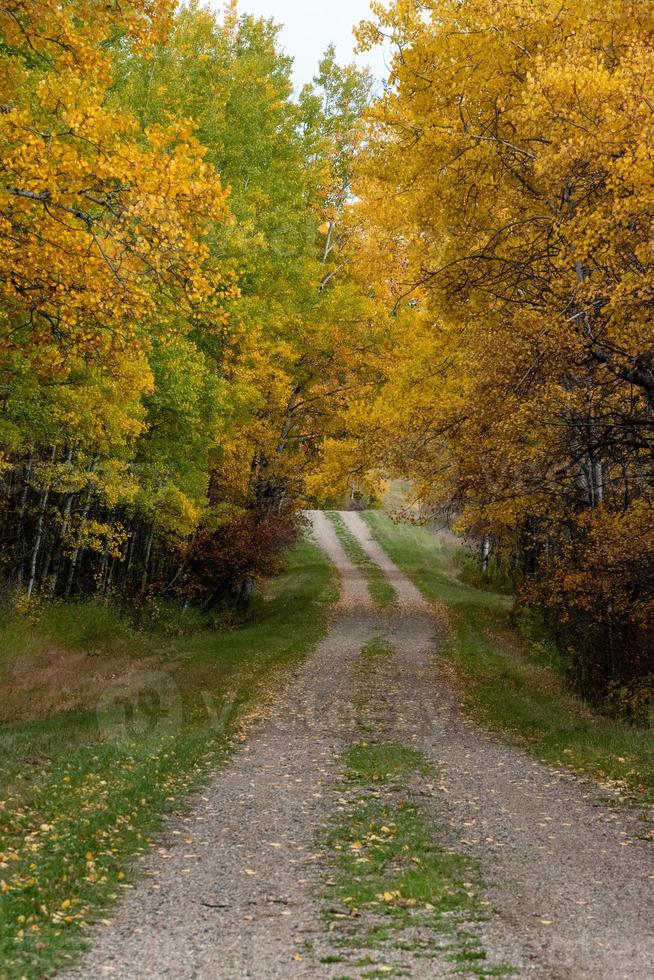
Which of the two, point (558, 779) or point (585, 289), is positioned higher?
point (585, 289)

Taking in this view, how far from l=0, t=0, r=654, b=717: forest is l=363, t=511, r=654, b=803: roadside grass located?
1.24 m

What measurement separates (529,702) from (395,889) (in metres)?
10.1

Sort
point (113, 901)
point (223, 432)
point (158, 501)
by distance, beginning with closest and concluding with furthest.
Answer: point (113, 901), point (158, 501), point (223, 432)

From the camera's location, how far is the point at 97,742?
12.4m

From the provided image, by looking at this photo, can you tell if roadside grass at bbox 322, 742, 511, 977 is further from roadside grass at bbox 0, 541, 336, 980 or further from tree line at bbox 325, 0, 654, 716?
tree line at bbox 325, 0, 654, 716

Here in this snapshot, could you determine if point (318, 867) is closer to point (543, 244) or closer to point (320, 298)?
point (543, 244)

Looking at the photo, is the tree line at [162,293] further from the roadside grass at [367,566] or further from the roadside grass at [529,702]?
the roadside grass at [529,702]

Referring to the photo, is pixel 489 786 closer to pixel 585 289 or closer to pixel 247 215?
pixel 585 289

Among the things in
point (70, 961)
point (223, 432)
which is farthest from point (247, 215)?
point (70, 961)

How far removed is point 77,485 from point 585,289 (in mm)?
11709

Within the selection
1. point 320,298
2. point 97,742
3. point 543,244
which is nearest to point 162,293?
point 543,244

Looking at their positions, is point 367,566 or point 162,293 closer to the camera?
point 162,293

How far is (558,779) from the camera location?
35.2ft

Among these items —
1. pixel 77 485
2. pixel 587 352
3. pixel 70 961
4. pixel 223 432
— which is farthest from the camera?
pixel 223 432
